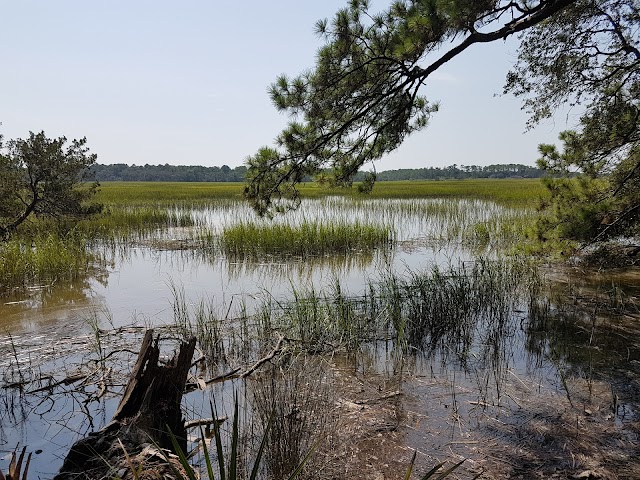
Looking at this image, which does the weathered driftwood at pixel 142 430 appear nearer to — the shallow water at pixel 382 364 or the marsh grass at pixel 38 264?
the shallow water at pixel 382 364

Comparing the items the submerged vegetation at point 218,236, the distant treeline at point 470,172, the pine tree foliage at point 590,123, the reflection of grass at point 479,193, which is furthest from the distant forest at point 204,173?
the pine tree foliage at point 590,123

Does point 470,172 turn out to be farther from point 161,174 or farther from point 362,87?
point 362,87

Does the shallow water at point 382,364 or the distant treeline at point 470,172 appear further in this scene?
the distant treeline at point 470,172

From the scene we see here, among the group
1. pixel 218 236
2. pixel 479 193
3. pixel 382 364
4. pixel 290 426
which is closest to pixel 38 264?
pixel 218 236

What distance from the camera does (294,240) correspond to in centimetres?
1176

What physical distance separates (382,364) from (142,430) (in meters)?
2.75

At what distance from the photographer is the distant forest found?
8594 cm

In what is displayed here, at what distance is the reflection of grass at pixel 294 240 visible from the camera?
460 inches

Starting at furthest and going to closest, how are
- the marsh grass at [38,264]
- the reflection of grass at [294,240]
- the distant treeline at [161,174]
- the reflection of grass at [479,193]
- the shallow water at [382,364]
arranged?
1. the distant treeline at [161,174]
2. the reflection of grass at [479,193]
3. the reflection of grass at [294,240]
4. the marsh grass at [38,264]
5. the shallow water at [382,364]

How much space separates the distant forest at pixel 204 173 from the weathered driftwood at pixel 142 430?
8079 cm

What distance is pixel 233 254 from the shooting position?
1177cm

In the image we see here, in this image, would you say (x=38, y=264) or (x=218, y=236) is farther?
(x=218, y=236)

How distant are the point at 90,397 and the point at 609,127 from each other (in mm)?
7817

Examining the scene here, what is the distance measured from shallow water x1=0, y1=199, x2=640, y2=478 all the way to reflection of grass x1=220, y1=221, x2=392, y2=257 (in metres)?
1.80
